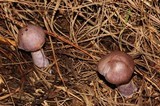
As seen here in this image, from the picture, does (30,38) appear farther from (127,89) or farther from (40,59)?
(127,89)

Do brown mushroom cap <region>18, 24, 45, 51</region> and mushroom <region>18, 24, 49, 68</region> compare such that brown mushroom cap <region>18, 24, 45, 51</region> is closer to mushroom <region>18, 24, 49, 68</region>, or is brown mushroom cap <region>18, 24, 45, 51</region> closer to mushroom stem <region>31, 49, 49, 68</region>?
mushroom <region>18, 24, 49, 68</region>

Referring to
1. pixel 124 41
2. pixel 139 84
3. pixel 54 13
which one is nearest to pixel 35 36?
pixel 54 13

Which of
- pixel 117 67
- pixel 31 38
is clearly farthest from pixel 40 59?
pixel 117 67

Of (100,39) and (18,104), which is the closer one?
(18,104)

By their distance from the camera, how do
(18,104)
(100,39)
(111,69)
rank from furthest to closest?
(100,39), (18,104), (111,69)

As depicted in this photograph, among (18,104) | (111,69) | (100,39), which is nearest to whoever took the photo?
(111,69)

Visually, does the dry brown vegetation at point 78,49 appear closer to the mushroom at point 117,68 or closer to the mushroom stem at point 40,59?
the mushroom stem at point 40,59

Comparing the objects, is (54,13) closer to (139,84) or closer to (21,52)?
(21,52)
